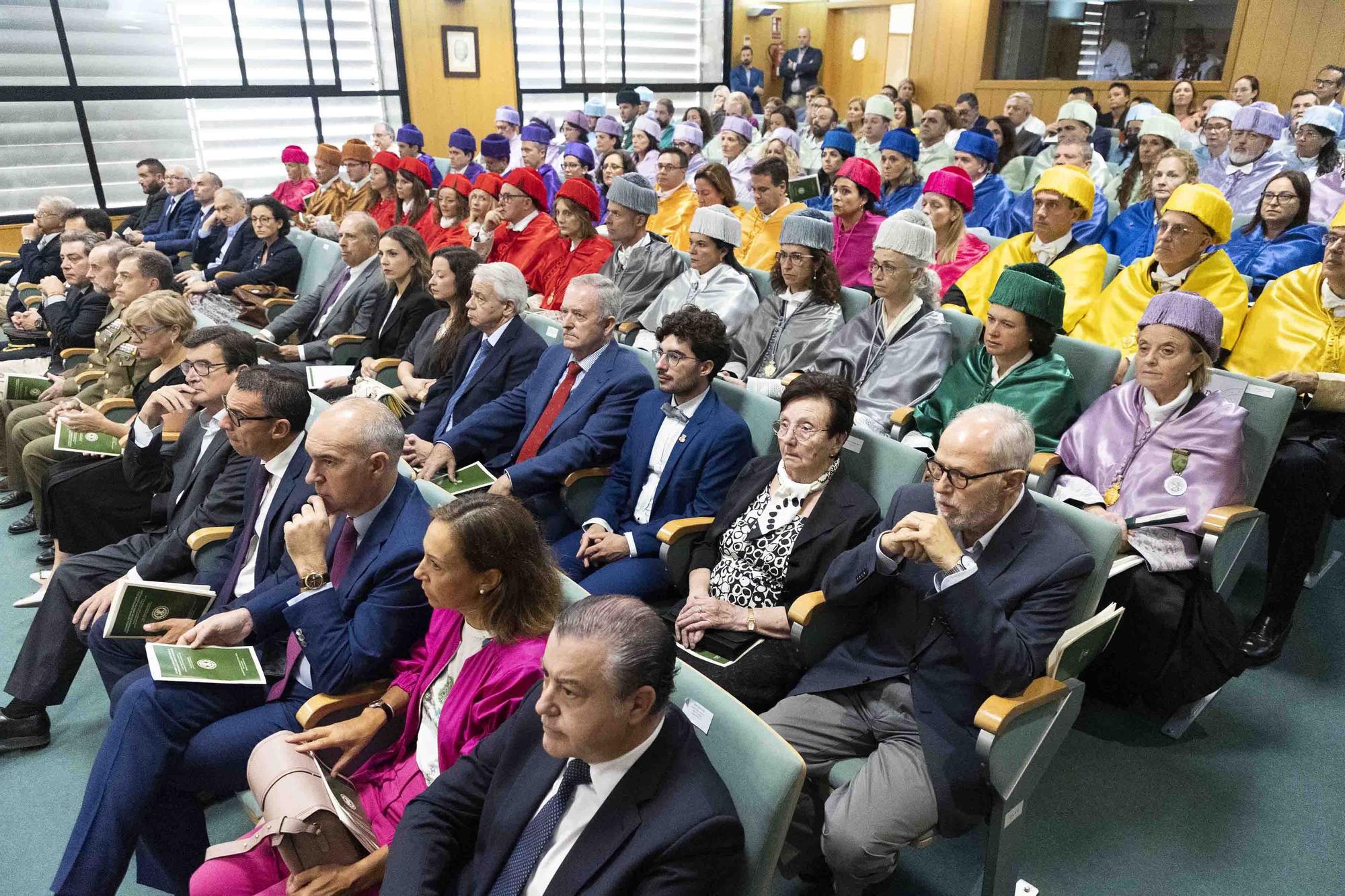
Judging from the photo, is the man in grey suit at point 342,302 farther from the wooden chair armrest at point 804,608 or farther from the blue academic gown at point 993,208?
the blue academic gown at point 993,208

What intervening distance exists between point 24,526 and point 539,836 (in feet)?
12.1

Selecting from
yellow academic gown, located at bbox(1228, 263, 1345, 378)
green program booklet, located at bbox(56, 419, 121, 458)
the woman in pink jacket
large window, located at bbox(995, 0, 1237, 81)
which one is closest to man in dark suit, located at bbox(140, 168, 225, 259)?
green program booklet, located at bbox(56, 419, 121, 458)

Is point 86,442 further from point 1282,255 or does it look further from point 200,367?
point 1282,255

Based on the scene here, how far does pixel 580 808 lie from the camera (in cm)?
146

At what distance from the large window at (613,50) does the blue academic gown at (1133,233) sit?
717cm

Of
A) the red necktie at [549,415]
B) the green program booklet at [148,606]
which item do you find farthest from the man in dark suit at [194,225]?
the green program booklet at [148,606]

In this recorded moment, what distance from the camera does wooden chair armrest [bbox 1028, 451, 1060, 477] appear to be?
8.73 ft

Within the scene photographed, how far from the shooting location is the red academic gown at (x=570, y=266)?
5.01 meters

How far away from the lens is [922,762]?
6.23 ft

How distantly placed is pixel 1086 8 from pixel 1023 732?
10526 mm

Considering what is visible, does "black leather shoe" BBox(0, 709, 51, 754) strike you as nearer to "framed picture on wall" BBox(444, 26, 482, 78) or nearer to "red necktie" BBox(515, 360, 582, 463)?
"red necktie" BBox(515, 360, 582, 463)

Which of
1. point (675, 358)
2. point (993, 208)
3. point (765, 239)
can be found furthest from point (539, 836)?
point (993, 208)

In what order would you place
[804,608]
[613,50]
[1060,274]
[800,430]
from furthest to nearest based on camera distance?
[613,50] → [1060,274] → [800,430] → [804,608]

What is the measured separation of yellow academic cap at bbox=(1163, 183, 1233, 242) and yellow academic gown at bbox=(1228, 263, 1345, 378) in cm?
30
